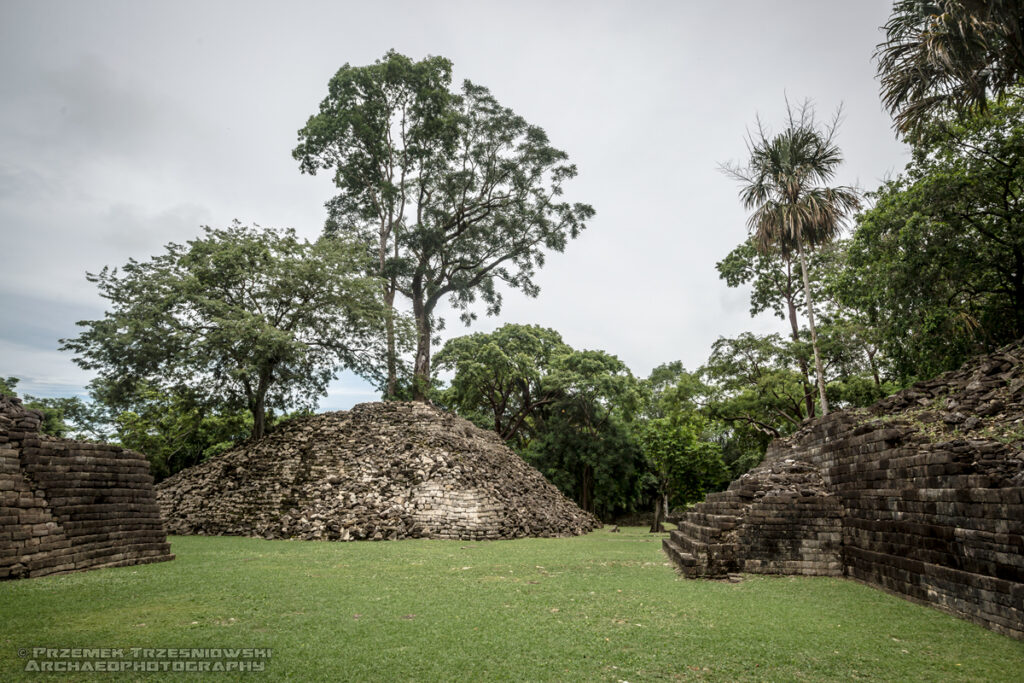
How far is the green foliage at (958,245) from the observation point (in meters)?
10.7

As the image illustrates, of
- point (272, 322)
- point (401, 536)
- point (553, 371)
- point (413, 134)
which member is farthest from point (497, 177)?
point (401, 536)

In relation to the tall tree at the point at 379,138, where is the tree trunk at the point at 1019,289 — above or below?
below

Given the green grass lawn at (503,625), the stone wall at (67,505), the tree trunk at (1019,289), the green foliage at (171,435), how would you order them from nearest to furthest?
the green grass lawn at (503,625), the stone wall at (67,505), the tree trunk at (1019,289), the green foliage at (171,435)

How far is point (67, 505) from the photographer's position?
7207mm

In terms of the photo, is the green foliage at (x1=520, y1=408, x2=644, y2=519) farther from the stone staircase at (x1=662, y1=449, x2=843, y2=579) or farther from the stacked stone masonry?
the stone staircase at (x1=662, y1=449, x2=843, y2=579)

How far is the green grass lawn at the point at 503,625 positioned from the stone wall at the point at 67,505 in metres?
0.45

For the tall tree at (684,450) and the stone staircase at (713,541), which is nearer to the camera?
the stone staircase at (713,541)

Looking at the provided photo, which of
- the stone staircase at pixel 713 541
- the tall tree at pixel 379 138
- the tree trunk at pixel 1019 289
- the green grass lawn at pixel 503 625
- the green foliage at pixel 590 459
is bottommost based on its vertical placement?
the green grass lawn at pixel 503 625

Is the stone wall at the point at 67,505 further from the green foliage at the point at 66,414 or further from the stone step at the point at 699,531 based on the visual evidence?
the green foliage at the point at 66,414

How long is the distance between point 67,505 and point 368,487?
7.44 m

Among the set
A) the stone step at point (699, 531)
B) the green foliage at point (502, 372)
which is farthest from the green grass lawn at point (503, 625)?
the green foliage at point (502, 372)

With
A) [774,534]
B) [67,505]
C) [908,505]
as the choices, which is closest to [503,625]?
[908,505]

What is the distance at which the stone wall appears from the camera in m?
6.56

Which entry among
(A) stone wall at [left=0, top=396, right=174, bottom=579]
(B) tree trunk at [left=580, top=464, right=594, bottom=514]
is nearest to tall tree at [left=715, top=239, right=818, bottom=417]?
(B) tree trunk at [left=580, top=464, right=594, bottom=514]
